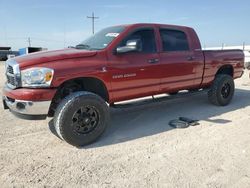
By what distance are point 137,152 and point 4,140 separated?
7.26 feet

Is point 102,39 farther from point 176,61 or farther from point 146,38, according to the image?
point 176,61

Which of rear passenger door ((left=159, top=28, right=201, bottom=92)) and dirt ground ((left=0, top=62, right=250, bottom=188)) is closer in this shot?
dirt ground ((left=0, top=62, right=250, bottom=188))

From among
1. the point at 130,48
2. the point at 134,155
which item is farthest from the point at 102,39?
the point at 134,155

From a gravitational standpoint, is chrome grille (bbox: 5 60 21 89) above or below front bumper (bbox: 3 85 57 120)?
above

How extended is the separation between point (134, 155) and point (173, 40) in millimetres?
2898

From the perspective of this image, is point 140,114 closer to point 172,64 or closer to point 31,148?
point 172,64

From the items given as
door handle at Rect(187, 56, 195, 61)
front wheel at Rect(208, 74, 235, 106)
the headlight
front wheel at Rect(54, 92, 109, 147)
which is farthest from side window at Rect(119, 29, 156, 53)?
front wheel at Rect(208, 74, 235, 106)

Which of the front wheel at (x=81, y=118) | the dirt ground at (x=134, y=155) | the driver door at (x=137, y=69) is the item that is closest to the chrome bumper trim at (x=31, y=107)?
the front wheel at (x=81, y=118)

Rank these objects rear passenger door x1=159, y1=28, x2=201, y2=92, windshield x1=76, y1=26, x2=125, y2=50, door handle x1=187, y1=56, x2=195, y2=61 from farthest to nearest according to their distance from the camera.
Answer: door handle x1=187, y1=56, x2=195, y2=61, rear passenger door x1=159, y1=28, x2=201, y2=92, windshield x1=76, y1=26, x2=125, y2=50

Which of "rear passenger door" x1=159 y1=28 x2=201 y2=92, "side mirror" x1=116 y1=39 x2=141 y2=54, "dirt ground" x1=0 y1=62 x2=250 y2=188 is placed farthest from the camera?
"rear passenger door" x1=159 y1=28 x2=201 y2=92

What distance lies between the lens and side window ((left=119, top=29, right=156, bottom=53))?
16.5ft

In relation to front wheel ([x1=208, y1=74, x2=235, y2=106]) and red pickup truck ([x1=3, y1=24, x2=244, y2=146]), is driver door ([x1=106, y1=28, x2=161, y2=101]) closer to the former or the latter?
red pickup truck ([x1=3, y1=24, x2=244, y2=146])

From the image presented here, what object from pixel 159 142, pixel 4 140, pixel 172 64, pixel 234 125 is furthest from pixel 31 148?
pixel 234 125

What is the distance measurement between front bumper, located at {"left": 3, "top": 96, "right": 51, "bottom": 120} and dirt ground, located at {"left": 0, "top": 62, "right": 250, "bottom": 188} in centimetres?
52
